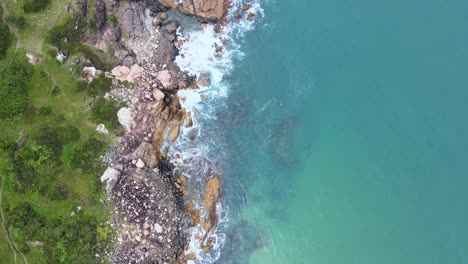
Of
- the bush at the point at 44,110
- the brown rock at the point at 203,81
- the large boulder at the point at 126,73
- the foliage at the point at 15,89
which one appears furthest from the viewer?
the brown rock at the point at 203,81

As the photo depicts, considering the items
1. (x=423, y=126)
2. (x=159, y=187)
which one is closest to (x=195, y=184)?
(x=159, y=187)

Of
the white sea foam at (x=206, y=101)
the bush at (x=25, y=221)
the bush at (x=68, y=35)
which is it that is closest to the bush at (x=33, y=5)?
the bush at (x=68, y=35)

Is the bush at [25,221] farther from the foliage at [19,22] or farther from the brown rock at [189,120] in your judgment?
the foliage at [19,22]

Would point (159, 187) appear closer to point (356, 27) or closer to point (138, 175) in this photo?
point (138, 175)

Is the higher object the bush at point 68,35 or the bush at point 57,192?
the bush at point 68,35

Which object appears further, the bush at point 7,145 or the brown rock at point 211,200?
the brown rock at point 211,200

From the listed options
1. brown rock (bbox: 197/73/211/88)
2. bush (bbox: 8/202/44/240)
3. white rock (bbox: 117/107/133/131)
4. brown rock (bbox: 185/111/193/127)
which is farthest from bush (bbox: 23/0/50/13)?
bush (bbox: 8/202/44/240)

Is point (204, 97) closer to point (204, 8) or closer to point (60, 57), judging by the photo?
point (204, 8)
